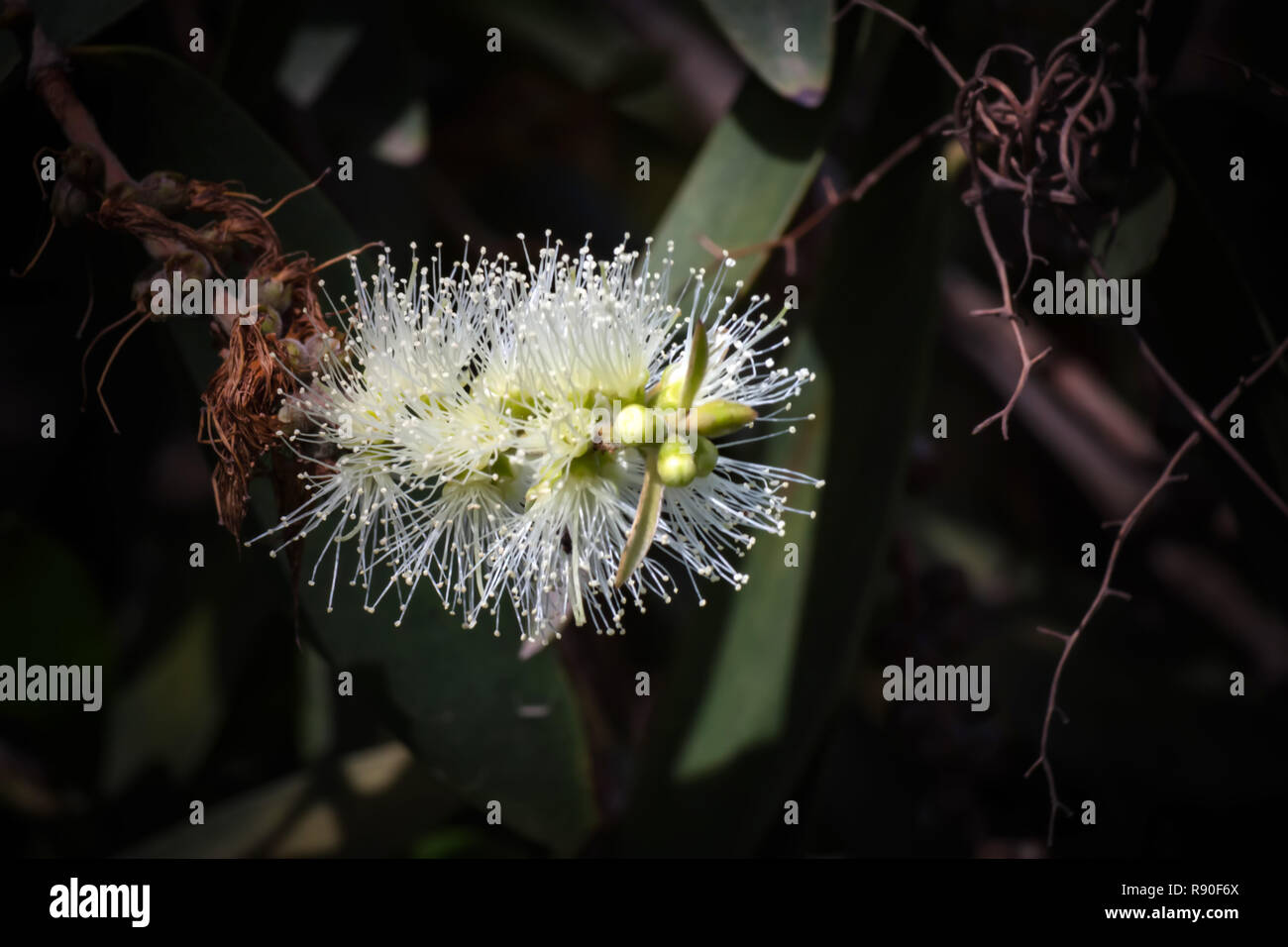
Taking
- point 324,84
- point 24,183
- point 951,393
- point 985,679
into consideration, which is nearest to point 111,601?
point 24,183

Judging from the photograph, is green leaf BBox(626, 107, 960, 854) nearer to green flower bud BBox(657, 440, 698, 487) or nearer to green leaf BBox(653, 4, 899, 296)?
green leaf BBox(653, 4, 899, 296)

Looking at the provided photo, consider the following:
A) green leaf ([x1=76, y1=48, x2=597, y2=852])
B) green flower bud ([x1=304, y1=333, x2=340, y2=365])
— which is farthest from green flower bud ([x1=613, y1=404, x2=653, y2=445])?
green leaf ([x1=76, y1=48, x2=597, y2=852])

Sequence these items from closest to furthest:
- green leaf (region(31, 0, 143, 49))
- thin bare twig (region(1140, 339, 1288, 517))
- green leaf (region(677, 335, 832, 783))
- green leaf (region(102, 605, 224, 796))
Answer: green leaf (region(31, 0, 143, 49)) < thin bare twig (region(1140, 339, 1288, 517)) < green leaf (region(677, 335, 832, 783)) < green leaf (region(102, 605, 224, 796))

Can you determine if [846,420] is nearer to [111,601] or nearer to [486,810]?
[486,810]

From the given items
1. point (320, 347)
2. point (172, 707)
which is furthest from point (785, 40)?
point (172, 707)

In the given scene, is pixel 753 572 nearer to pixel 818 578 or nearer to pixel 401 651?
pixel 818 578

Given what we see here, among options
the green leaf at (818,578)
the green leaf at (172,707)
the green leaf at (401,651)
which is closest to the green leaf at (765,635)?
the green leaf at (818,578)

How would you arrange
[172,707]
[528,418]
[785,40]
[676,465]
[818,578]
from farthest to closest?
1. [172,707]
2. [818,578]
3. [785,40]
4. [528,418]
5. [676,465]
